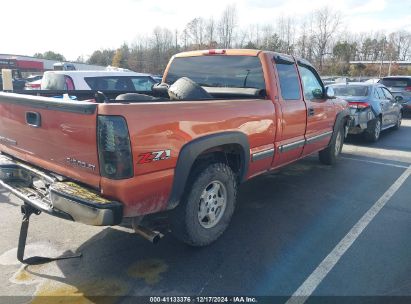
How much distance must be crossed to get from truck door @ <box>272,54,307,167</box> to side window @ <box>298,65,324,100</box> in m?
0.27

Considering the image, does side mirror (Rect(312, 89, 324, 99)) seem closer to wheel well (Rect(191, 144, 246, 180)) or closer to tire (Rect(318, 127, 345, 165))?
tire (Rect(318, 127, 345, 165))

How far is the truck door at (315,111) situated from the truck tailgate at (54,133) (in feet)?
11.3

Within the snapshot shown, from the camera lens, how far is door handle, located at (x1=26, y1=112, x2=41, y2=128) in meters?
3.08

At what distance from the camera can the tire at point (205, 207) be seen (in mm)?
3330

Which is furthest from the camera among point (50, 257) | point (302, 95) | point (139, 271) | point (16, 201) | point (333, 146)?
point (333, 146)

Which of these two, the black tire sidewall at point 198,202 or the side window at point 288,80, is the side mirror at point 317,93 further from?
the black tire sidewall at point 198,202

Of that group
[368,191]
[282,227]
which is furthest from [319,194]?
[282,227]

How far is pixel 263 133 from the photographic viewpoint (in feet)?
13.6

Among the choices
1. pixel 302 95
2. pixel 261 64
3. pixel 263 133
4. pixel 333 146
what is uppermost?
pixel 261 64

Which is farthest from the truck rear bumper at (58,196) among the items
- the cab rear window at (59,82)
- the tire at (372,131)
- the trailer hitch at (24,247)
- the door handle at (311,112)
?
the tire at (372,131)

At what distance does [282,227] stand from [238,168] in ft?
2.74

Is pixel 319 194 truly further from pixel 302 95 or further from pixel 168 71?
pixel 168 71

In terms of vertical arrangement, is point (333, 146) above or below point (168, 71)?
below

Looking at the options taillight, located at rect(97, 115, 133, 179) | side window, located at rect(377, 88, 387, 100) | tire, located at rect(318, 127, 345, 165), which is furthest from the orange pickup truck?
side window, located at rect(377, 88, 387, 100)
